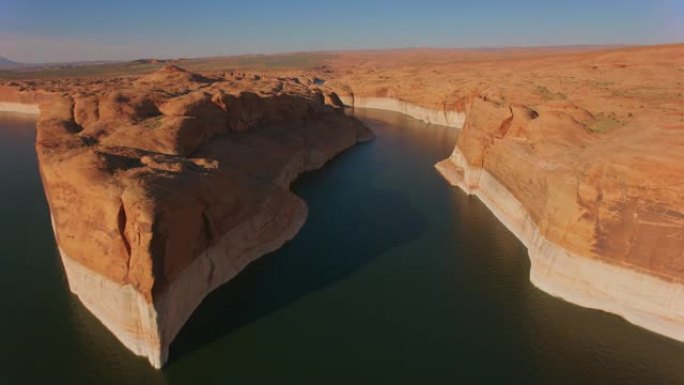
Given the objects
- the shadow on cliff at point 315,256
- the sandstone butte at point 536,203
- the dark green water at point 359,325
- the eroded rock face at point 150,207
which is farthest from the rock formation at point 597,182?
the eroded rock face at point 150,207

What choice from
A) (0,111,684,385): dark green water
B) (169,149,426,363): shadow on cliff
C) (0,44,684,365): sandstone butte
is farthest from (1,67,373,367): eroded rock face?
(0,111,684,385): dark green water

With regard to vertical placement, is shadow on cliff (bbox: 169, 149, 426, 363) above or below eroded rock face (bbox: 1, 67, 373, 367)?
below

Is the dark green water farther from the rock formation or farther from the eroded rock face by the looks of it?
the rock formation

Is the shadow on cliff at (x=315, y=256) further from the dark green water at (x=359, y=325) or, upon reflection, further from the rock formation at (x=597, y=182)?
the rock formation at (x=597, y=182)

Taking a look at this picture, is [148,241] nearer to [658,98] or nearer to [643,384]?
[643,384]

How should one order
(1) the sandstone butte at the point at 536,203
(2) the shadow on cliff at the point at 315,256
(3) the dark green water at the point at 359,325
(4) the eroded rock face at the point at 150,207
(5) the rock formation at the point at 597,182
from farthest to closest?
(2) the shadow on cliff at the point at 315,256, (5) the rock formation at the point at 597,182, (1) the sandstone butte at the point at 536,203, (4) the eroded rock face at the point at 150,207, (3) the dark green water at the point at 359,325

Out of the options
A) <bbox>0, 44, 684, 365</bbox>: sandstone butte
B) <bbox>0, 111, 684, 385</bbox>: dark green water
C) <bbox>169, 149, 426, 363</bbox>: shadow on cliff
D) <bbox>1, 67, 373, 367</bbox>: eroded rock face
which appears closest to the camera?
<bbox>0, 111, 684, 385</bbox>: dark green water
